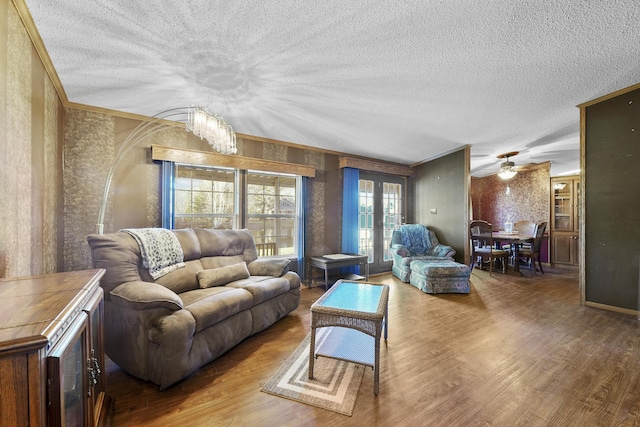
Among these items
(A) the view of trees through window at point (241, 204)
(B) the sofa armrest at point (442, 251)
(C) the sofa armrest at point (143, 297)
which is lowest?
(B) the sofa armrest at point (442, 251)

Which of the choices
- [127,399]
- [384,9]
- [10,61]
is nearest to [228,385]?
[127,399]

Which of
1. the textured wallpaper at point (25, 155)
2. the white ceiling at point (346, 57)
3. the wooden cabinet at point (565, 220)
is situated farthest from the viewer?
the wooden cabinet at point (565, 220)

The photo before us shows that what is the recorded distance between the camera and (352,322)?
5.99 ft

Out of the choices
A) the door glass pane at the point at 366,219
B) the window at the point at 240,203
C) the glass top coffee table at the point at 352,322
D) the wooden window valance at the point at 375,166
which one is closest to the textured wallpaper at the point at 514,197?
the wooden window valance at the point at 375,166

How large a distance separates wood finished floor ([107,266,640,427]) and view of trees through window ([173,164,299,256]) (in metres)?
1.61

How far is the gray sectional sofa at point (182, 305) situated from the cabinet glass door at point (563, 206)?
700 cm

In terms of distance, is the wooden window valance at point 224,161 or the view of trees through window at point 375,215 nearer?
the wooden window valance at point 224,161

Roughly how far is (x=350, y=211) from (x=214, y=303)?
10.4 ft

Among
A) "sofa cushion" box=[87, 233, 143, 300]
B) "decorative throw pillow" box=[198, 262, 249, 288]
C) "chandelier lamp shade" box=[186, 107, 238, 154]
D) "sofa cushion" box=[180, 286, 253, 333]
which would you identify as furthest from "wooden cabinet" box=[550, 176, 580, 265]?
"sofa cushion" box=[87, 233, 143, 300]

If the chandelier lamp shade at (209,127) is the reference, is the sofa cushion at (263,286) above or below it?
below

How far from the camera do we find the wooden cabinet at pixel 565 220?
591 cm

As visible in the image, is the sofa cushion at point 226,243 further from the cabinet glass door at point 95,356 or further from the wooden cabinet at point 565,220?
the wooden cabinet at point 565,220

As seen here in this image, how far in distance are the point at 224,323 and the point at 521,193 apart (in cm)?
792

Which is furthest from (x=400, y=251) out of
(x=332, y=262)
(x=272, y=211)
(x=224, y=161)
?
(x=224, y=161)
